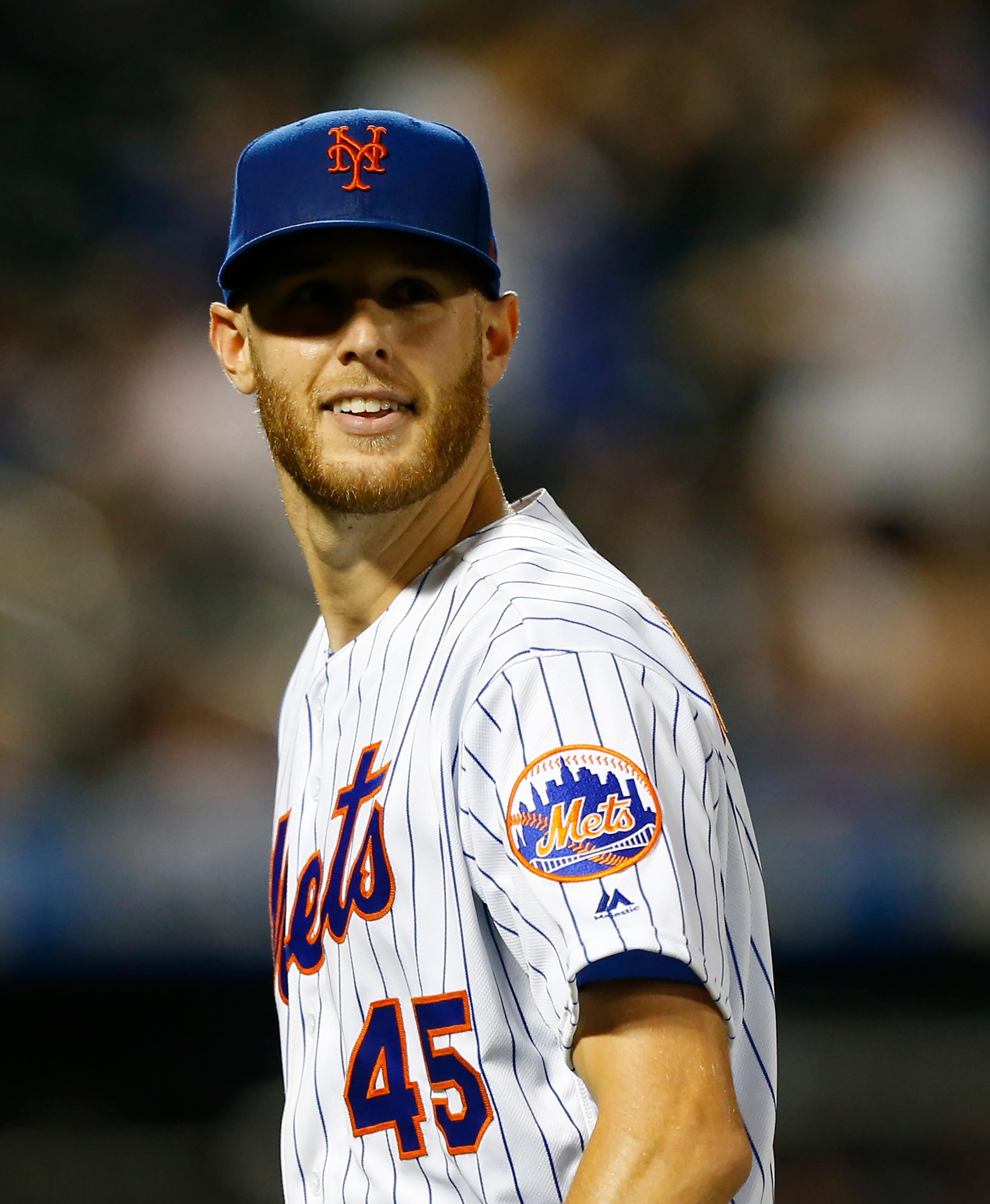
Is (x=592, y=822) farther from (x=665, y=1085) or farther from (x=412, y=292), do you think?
(x=412, y=292)

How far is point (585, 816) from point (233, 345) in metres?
0.86

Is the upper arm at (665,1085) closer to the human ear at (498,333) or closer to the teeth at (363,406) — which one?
the teeth at (363,406)

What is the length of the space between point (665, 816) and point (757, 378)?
3.64 m

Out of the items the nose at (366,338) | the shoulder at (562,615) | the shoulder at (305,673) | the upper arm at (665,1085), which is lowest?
the upper arm at (665,1085)

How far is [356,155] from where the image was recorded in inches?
59.7

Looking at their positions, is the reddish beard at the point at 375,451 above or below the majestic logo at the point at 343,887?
above

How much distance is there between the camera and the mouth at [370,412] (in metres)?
1.54

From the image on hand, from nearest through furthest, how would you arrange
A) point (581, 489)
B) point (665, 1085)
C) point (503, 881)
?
point (665, 1085) → point (503, 881) → point (581, 489)

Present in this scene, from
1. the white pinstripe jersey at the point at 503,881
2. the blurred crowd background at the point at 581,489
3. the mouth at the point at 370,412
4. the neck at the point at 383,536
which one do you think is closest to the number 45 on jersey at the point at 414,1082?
the white pinstripe jersey at the point at 503,881

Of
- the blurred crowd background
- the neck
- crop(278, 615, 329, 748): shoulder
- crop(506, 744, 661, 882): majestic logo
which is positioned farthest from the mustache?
the blurred crowd background

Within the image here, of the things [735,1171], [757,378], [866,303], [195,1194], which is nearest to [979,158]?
[866,303]

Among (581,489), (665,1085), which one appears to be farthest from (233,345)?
(581,489)

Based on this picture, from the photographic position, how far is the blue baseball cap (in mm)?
1498

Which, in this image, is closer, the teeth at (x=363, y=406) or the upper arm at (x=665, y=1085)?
the upper arm at (x=665, y=1085)
